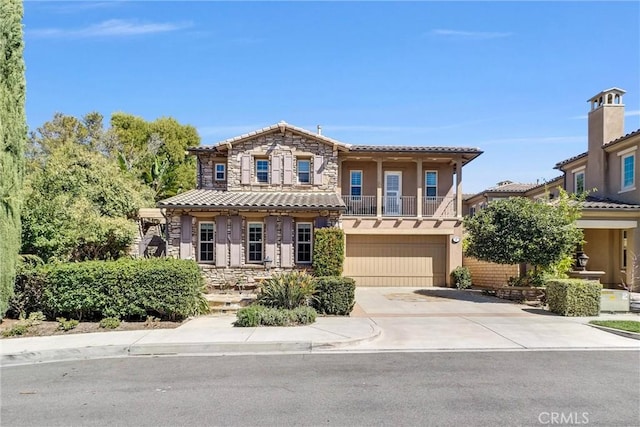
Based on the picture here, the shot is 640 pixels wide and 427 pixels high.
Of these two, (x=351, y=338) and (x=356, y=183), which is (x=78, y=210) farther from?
(x=356, y=183)

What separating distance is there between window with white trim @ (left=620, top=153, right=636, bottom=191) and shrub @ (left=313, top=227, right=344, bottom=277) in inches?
530

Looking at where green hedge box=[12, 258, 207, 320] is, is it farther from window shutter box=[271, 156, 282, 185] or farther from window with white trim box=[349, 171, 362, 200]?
window with white trim box=[349, 171, 362, 200]

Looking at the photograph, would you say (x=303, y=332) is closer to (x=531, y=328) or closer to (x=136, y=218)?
(x=531, y=328)

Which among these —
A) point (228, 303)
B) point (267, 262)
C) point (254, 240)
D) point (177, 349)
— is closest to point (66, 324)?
point (177, 349)

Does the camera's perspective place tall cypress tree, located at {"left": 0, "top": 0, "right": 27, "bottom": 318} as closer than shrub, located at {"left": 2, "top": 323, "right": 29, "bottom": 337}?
No

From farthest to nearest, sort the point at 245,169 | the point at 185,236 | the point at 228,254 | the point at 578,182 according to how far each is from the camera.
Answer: the point at 578,182 → the point at 245,169 → the point at 228,254 → the point at 185,236

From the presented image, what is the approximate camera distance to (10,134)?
10109 millimetres

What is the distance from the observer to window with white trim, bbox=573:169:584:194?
2217cm

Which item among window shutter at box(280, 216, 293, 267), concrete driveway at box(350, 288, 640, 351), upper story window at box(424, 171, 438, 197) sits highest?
upper story window at box(424, 171, 438, 197)

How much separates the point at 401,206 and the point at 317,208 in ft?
20.4

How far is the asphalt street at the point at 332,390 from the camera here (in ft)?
16.8

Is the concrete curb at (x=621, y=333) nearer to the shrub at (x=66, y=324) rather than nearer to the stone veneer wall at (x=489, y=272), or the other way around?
the stone veneer wall at (x=489, y=272)

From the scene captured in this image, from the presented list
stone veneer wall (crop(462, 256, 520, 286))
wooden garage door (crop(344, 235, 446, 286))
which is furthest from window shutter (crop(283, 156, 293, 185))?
stone veneer wall (crop(462, 256, 520, 286))

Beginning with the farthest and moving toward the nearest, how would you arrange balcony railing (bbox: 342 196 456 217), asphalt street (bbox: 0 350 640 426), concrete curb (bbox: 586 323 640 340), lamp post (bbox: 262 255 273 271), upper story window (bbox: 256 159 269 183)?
balcony railing (bbox: 342 196 456 217) → upper story window (bbox: 256 159 269 183) → lamp post (bbox: 262 255 273 271) → concrete curb (bbox: 586 323 640 340) → asphalt street (bbox: 0 350 640 426)
